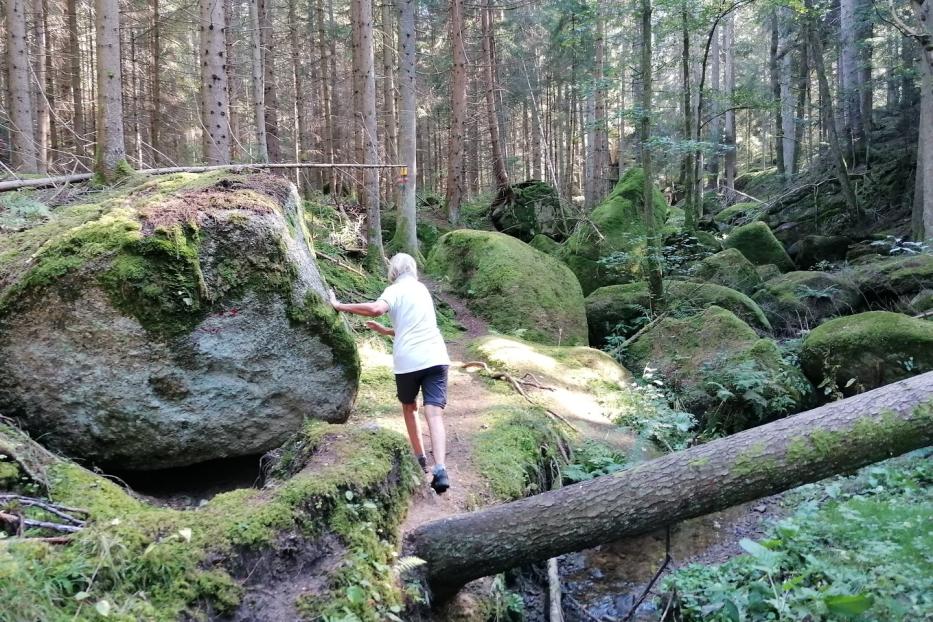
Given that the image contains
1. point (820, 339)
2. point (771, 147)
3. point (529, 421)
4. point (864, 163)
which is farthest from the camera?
point (771, 147)

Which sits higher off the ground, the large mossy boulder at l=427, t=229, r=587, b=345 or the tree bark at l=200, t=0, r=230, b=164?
the tree bark at l=200, t=0, r=230, b=164

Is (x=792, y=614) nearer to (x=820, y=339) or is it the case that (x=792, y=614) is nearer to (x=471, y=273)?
(x=820, y=339)

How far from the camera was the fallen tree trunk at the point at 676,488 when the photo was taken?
405 cm

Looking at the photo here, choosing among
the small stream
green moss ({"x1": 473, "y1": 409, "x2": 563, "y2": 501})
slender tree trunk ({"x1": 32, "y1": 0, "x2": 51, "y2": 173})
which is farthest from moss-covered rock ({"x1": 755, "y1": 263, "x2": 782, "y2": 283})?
slender tree trunk ({"x1": 32, "y1": 0, "x2": 51, "y2": 173})

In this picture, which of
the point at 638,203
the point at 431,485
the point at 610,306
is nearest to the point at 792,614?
the point at 431,485

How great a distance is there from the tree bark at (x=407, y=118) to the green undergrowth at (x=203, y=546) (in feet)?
31.2

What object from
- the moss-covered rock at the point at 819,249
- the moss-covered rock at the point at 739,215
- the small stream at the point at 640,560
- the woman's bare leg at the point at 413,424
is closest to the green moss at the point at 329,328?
the woman's bare leg at the point at 413,424

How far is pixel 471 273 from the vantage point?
510 inches

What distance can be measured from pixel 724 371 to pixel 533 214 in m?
11.2

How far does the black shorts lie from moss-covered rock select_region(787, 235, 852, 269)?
15.1m

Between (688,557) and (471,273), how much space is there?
25.7 ft

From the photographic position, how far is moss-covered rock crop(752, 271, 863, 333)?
1202 centimetres

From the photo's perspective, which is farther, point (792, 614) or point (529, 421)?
point (529, 421)

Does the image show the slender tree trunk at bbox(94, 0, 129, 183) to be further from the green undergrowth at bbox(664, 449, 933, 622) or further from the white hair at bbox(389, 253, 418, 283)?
the green undergrowth at bbox(664, 449, 933, 622)
